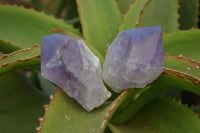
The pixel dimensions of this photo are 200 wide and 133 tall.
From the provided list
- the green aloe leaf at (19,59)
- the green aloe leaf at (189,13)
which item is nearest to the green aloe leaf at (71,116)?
the green aloe leaf at (19,59)

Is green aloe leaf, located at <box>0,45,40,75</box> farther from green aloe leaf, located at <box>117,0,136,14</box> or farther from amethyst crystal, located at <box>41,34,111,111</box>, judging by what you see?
green aloe leaf, located at <box>117,0,136,14</box>

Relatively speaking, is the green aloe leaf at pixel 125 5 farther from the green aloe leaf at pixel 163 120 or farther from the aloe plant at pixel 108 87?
the green aloe leaf at pixel 163 120

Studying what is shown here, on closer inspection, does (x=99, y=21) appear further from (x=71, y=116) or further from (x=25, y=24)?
(x=71, y=116)

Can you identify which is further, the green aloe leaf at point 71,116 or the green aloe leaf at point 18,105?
the green aloe leaf at point 18,105

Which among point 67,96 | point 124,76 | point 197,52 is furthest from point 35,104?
point 197,52

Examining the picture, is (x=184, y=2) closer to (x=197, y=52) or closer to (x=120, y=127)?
(x=197, y=52)

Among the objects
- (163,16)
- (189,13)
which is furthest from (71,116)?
(189,13)

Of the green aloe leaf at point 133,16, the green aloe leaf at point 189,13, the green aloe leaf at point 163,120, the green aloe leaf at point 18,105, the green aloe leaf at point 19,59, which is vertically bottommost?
the green aloe leaf at point 18,105

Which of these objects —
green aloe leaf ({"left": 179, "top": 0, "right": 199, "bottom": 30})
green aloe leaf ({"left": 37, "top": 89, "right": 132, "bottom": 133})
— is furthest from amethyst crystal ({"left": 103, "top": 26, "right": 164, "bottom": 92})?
green aloe leaf ({"left": 179, "top": 0, "right": 199, "bottom": 30})
